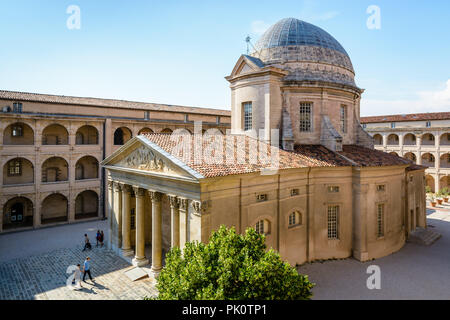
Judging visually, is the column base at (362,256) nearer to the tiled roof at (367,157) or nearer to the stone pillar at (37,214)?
the tiled roof at (367,157)

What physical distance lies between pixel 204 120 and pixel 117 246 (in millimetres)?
24336

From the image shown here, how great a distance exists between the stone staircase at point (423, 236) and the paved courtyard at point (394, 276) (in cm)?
115

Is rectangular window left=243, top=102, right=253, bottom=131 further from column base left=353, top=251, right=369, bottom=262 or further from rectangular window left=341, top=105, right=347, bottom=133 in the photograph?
column base left=353, top=251, right=369, bottom=262

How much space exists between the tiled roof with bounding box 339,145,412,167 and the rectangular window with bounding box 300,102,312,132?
363 cm

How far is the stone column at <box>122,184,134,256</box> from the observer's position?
21438 millimetres

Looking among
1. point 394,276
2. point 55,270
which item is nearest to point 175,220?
point 55,270

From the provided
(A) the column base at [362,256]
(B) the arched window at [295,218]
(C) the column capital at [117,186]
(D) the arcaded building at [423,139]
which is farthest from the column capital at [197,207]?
(D) the arcaded building at [423,139]

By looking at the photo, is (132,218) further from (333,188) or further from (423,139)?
(423,139)

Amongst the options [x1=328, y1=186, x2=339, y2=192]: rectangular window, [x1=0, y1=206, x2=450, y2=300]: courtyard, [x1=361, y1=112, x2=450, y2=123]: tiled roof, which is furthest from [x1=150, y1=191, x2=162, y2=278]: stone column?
[x1=361, y1=112, x2=450, y2=123]: tiled roof

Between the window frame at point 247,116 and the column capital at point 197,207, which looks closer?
the column capital at point 197,207

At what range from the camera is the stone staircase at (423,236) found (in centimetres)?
2540

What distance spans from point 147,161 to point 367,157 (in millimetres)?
17240
